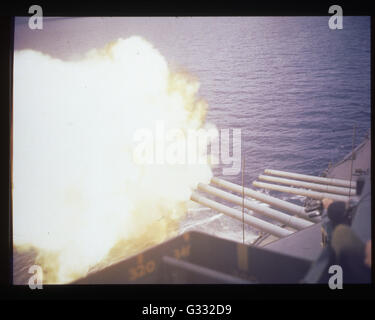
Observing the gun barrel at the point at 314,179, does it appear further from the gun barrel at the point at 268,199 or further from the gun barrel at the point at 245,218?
the gun barrel at the point at 245,218

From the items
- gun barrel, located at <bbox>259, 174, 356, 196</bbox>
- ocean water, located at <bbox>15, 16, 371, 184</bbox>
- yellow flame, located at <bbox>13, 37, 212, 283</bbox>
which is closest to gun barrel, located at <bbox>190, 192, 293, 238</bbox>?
yellow flame, located at <bbox>13, 37, 212, 283</bbox>

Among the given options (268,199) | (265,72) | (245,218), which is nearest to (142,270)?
(245,218)

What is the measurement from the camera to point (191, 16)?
3.69 m

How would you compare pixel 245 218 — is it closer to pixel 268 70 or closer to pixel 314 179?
pixel 314 179

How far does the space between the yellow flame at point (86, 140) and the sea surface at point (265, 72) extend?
15cm

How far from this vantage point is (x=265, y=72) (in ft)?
12.3

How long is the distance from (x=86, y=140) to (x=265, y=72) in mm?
1898

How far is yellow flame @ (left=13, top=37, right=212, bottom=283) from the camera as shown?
142 inches

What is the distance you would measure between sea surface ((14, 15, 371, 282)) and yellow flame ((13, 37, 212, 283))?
15cm

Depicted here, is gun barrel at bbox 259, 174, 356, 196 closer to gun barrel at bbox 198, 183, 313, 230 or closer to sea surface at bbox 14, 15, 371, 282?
sea surface at bbox 14, 15, 371, 282

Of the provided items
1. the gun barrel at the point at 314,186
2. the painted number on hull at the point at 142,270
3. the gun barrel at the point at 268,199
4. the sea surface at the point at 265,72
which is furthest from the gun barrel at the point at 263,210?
the painted number on hull at the point at 142,270

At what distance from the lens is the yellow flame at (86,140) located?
3.62 metres
